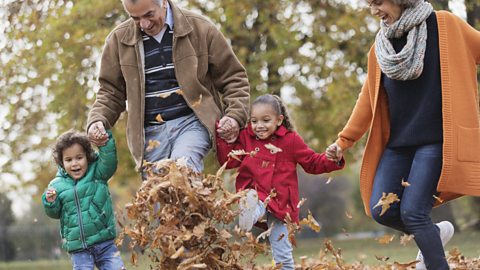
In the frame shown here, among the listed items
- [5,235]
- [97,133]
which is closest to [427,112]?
[97,133]

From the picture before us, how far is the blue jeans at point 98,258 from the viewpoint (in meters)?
6.59

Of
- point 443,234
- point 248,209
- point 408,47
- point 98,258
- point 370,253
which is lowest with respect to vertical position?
point 370,253

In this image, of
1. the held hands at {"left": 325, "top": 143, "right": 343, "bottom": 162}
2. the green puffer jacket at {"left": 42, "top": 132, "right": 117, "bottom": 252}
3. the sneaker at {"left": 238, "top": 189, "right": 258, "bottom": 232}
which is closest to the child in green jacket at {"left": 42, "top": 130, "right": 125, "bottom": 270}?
the green puffer jacket at {"left": 42, "top": 132, "right": 117, "bottom": 252}

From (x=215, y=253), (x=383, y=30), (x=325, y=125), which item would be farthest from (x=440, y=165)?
(x=325, y=125)

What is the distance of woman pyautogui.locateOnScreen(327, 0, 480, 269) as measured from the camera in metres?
5.85

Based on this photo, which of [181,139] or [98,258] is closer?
[181,139]

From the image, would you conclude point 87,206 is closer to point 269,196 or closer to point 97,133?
point 97,133

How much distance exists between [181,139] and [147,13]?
33.6 inches

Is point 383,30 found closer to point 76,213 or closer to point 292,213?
point 292,213

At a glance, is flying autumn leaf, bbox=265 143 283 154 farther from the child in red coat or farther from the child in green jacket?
the child in green jacket

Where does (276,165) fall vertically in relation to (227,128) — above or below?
below

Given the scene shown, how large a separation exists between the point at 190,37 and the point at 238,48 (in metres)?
12.8

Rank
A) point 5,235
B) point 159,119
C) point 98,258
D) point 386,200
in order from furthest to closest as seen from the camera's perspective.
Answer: point 5,235 → point 98,258 → point 159,119 → point 386,200

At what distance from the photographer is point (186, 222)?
538 centimetres
